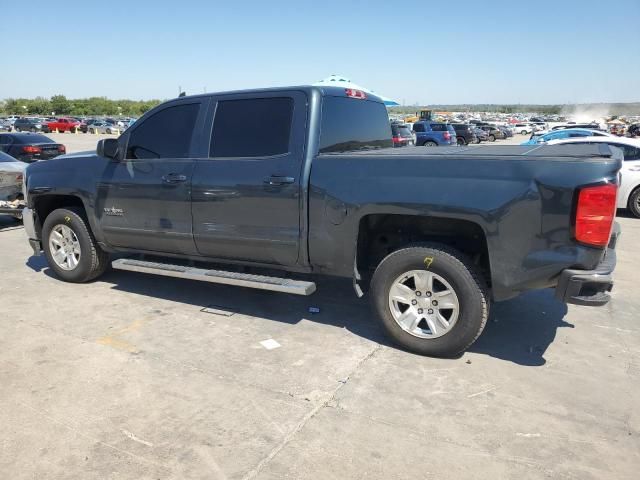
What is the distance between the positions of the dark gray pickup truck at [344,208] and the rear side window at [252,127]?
13 millimetres

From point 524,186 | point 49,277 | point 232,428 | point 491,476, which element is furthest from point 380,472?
point 49,277

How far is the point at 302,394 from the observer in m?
3.42

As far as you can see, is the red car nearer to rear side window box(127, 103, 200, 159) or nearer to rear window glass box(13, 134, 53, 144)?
rear window glass box(13, 134, 53, 144)

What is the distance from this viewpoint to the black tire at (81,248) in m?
5.58

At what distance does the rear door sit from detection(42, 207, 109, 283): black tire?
1.56 m

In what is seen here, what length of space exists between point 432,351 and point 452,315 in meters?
0.33

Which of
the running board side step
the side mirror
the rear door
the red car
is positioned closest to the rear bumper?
the running board side step

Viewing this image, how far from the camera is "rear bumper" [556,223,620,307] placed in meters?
3.30

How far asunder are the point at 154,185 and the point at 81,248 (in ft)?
4.65

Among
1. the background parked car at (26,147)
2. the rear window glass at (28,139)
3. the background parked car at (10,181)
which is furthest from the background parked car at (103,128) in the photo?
the background parked car at (10,181)

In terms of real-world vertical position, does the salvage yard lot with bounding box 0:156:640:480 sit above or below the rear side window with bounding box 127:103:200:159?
below

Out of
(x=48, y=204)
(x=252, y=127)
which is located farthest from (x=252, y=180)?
(x=48, y=204)

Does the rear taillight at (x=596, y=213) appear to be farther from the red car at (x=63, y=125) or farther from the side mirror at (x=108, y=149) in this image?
the red car at (x=63, y=125)

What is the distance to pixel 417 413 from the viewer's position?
3195 mm
